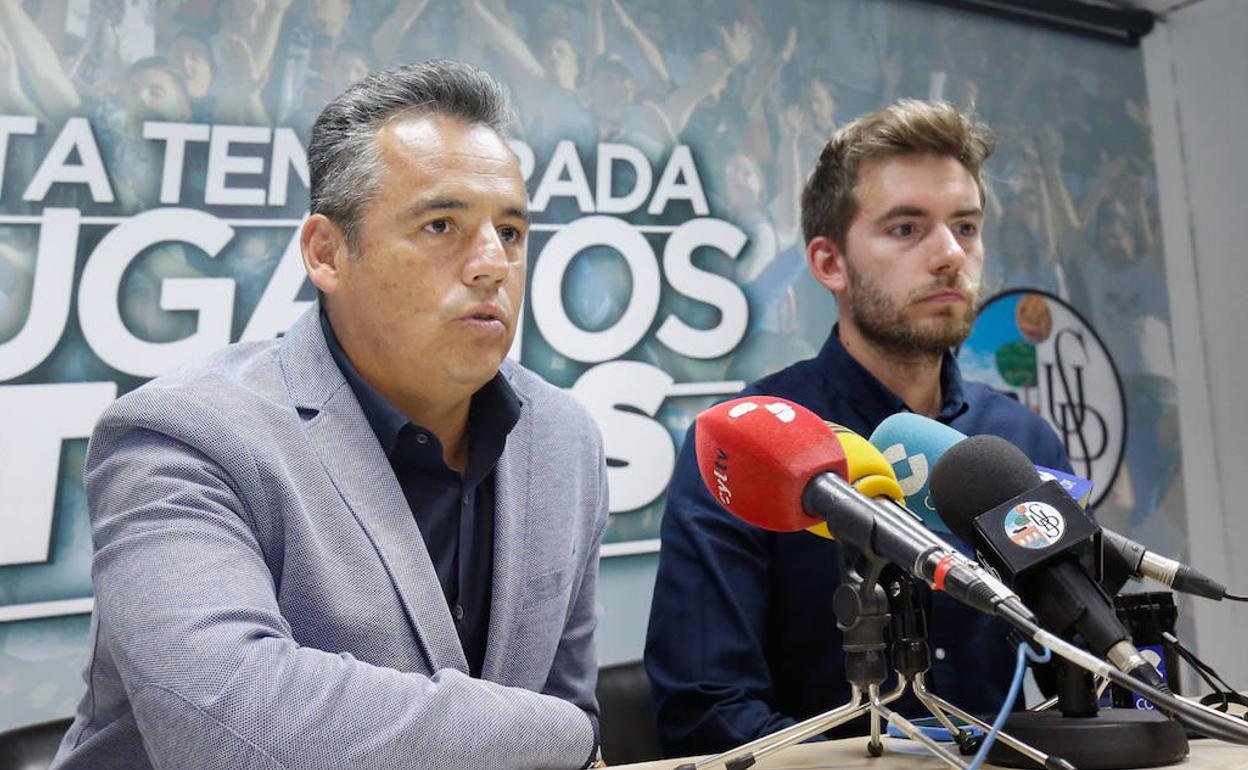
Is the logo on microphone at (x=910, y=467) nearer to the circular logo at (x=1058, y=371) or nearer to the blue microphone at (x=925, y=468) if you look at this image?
the blue microphone at (x=925, y=468)

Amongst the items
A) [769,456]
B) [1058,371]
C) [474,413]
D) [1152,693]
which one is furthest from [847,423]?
[1058,371]

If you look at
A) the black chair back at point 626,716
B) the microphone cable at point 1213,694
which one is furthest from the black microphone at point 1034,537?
the black chair back at point 626,716

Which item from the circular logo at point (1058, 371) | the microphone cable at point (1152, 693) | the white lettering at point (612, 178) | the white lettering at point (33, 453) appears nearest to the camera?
the microphone cable at point (1152, 693)

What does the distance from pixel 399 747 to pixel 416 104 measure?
1.03 m

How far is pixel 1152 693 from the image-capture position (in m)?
0.85

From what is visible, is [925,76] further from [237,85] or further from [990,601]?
[990,601]

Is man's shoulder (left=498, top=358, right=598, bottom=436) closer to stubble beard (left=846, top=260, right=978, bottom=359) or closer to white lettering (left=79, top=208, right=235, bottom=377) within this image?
stubble beard (left=846, top=260, right=978, bottom=359)

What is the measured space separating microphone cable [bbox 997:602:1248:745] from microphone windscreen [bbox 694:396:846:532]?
301 millimetres

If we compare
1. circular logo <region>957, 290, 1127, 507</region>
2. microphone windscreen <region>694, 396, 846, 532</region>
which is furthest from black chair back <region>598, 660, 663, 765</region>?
circular logo <region>957, 290, 1127, 507</region>

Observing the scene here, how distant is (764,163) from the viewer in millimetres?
3490

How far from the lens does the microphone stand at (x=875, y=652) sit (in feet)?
3.53

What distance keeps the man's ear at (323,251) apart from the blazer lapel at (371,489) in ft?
0.50

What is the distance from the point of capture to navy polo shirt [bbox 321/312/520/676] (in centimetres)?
162

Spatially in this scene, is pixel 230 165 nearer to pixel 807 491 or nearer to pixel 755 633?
pixel 755 633
